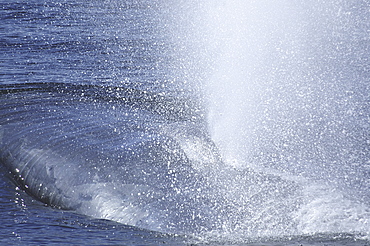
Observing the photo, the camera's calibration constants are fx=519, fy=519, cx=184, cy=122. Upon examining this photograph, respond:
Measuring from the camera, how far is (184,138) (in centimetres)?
820

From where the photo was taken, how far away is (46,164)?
24.4ft

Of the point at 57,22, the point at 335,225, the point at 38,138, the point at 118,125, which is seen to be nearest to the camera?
the point at 335,225

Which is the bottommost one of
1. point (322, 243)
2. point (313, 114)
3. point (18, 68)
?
point (322, 243)

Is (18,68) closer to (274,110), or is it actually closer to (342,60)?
(274,110)

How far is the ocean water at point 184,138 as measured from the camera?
18.8 ft

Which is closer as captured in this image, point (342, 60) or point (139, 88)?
point (139, 88)

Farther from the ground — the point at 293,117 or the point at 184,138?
the point at 293,117

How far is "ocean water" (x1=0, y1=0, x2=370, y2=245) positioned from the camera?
5.74 meters

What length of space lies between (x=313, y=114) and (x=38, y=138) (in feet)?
15.6

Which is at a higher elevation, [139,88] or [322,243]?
[139,88]

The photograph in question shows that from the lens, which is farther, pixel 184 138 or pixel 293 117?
pixel 293 117

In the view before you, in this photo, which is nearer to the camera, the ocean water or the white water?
the ocean water

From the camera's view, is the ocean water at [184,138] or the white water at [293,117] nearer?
the ocean water at [184,138]

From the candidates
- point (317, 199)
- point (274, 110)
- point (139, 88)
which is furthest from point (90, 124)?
point (317, 199)
